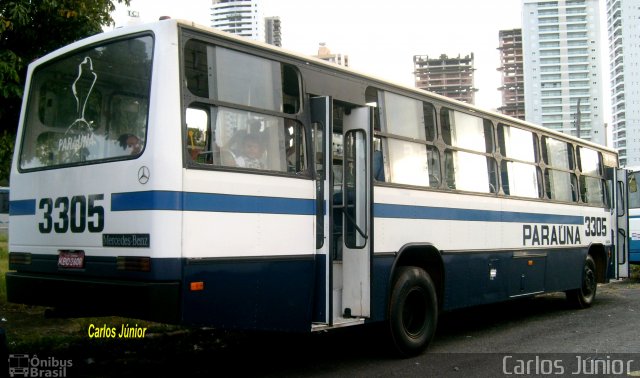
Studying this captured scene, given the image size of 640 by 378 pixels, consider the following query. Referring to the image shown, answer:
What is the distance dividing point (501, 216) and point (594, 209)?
11.5 ft

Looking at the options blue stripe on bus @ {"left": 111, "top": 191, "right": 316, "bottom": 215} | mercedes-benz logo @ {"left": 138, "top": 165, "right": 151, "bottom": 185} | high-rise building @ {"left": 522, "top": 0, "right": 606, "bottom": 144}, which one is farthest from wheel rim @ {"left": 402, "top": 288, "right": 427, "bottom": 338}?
high-rise building @ {"left": 522, "top": 0, "right": 606, "bottom": 144}

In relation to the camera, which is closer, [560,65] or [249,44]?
[249,44]

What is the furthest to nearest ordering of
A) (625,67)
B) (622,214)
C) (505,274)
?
(625,67) → (622,214) → (505,274)

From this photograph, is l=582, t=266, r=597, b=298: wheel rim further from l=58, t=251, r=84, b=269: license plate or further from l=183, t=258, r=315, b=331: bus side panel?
l=58, t=251, r=84, b=269: license plate

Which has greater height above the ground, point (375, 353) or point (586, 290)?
point (586, 290)

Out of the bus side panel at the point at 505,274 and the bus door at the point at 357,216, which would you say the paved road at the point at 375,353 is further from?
the bus door at the point at 357,216

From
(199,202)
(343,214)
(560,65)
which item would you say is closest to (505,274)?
(343,214)

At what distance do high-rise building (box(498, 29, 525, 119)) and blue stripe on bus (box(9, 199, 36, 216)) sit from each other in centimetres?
6161

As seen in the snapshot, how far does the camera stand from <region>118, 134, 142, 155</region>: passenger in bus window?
5.29 meters

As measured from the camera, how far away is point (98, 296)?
530cm

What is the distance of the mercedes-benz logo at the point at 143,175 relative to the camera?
5094mm

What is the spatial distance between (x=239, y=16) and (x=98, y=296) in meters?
22.8

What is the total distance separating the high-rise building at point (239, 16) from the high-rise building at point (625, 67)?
55.9 metres

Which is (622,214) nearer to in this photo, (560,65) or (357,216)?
(357,216)
